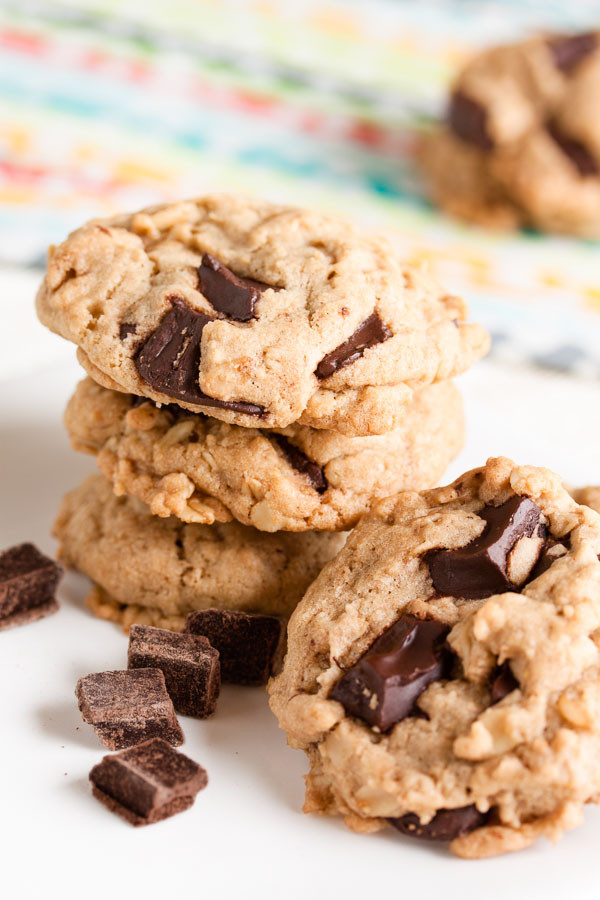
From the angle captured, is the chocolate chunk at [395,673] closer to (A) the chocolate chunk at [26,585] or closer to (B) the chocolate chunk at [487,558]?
(B) the chocolate chunk at [487,558]

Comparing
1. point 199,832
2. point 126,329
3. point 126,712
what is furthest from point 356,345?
point 199,832

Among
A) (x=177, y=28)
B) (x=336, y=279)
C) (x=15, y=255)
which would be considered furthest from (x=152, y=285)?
(x=177, y=28)

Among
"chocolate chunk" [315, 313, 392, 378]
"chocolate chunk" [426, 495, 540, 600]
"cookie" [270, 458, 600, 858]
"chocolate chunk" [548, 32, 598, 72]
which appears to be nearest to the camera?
"cookie" [270, 458, 600, 858]

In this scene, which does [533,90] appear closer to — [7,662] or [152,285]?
[152,285]

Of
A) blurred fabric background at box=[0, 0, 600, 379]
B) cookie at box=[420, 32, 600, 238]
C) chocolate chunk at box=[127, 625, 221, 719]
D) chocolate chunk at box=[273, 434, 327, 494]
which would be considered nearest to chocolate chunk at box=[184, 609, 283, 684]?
chocolate chunk at box=[127, 625, 221, 719]

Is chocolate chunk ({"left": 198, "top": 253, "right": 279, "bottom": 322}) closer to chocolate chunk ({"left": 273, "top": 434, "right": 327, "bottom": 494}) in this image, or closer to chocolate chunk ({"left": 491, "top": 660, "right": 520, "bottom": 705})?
chocolate chunk ({"left": 273, "top": 434, "right": 327, "bottom": 494})

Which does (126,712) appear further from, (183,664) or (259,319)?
(259,319)
